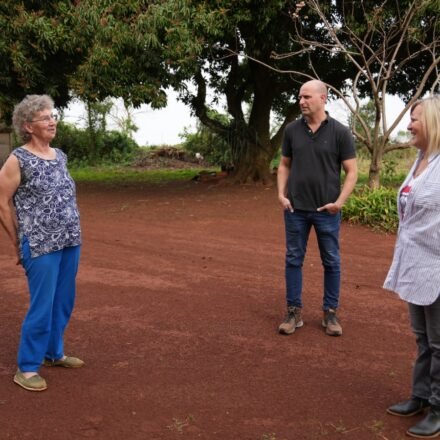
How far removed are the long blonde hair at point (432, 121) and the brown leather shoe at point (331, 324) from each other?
2.06m

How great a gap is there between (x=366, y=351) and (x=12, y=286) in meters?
3.61

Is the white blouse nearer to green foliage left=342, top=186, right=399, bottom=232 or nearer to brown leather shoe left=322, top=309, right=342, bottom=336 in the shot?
brown leather shoe left=322, top=309, right=342, bottom=336

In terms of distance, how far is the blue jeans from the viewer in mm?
4875

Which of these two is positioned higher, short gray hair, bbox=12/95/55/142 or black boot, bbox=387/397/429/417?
short gray hair, bbox=12/95/55/142

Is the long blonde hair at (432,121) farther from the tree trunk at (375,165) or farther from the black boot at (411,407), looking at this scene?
the tree trunk at (375,165)

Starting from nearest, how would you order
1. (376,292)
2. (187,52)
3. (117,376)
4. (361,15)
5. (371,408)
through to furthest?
(371,408) < (117,376) < (376,292) < (187,52) < (361,15)

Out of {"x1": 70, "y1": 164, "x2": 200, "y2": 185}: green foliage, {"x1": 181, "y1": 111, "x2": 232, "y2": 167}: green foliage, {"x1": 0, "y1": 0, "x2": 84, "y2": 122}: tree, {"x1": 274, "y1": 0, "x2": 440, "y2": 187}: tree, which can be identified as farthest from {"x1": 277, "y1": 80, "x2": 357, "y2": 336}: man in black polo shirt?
{"x1": 181, "y1": 111, "x2": 232, "y2": 167}: green foliage

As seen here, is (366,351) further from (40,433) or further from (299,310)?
(40,433)

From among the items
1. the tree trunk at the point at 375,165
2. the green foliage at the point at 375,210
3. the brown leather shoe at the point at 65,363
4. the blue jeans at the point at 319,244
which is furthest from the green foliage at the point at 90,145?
the brown leather shoe at the point at 65,363

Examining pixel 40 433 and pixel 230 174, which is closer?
pixel 40 433

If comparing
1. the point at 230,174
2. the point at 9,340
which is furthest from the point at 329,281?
the point at 230,174

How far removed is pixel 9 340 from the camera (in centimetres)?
486

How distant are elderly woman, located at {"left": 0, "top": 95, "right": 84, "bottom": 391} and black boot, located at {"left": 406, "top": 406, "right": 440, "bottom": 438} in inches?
86.2

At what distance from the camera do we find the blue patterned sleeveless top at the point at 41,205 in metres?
3.85
